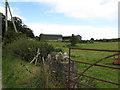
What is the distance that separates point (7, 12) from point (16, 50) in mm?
7096

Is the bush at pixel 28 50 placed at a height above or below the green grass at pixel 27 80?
above

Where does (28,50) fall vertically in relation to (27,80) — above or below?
above

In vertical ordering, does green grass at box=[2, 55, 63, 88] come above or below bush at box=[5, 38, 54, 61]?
below

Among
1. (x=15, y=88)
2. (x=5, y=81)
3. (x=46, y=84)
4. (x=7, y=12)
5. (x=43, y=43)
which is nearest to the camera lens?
(x=46, y=84)

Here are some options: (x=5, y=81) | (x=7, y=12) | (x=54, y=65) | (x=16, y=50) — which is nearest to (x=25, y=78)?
(x=5, y=81)

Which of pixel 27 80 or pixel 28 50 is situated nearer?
pixel 27 80

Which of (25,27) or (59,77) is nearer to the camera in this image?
(59,77)

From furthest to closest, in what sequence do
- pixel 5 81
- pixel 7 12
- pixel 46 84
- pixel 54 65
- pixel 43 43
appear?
pixel 7 12 < pixel 43 43 < pixel 5 81 < pixel 54 65 < pixel 46 84

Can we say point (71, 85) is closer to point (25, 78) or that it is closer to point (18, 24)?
point (25, 78)

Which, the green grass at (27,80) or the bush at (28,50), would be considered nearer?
the green grass at (27,80)

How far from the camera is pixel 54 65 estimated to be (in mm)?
4699

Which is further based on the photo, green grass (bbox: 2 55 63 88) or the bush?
the bush

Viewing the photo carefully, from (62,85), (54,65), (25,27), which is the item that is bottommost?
(62,85)

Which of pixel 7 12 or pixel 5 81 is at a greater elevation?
pixel 7 12
